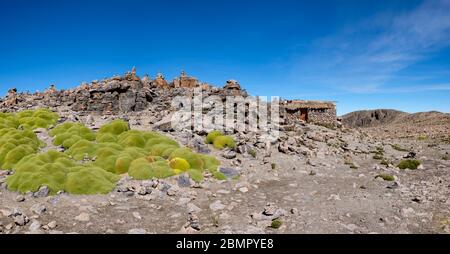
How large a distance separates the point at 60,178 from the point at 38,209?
336 centimetres

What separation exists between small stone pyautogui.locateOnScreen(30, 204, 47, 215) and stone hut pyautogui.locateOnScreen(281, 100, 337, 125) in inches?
1632

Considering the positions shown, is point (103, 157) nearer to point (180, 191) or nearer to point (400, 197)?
point (180, 191)

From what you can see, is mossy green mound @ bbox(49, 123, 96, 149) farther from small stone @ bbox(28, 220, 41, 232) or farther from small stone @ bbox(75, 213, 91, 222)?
small stone @ bbox(28, 220, 41, 232)

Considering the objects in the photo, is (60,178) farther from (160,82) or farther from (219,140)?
(160,82)

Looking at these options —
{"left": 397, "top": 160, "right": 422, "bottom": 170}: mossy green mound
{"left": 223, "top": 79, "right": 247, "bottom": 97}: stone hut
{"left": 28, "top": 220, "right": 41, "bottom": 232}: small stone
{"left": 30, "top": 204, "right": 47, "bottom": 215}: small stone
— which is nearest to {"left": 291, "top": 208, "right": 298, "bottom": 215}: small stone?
{"left": 28, "top": 220, "right": 41, "bottom": 232}: small stone

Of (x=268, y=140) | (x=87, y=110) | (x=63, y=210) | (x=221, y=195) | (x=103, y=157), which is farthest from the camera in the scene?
(x=87, y=110)

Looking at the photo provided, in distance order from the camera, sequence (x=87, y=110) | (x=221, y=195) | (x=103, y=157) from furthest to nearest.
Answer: (x=87, y=110) < (x=103, y=157) < (x=221, y=195)

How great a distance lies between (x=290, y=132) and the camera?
3659cm

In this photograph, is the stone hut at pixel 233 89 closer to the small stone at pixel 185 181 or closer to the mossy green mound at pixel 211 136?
the mossy green mound at pixel 211 136

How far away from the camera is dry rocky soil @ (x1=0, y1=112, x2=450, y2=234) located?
45.1 ft

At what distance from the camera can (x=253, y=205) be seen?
655 inches

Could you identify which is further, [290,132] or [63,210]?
[290,132]
